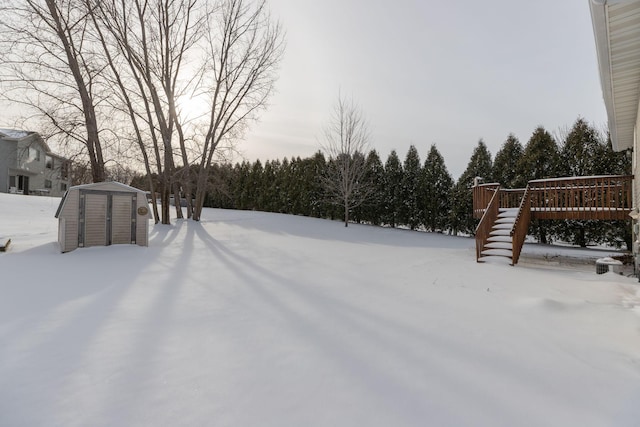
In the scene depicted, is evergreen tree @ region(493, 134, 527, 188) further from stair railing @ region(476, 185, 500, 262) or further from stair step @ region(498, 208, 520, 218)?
stair railing @ region(476, 185, 500, 262)

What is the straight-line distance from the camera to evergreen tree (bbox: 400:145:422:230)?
1948 centimetres

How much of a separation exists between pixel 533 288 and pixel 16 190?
3530cm

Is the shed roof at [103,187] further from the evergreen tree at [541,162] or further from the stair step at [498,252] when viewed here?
the evergreen tree at [541,162]

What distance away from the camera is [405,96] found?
10977 millimetres

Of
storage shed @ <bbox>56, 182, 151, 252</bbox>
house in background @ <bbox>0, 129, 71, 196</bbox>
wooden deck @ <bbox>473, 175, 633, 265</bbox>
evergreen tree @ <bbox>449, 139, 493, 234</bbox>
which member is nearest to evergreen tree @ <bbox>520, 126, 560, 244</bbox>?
evergreen tree @ <bbox>449, 139, 493, 234</bbox>

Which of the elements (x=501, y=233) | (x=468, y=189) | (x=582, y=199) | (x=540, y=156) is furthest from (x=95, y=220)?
(x=540, y=156)

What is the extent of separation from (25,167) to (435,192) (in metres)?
33.8

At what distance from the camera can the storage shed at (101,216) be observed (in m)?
7.68

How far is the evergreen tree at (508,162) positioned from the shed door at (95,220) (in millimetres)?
18331

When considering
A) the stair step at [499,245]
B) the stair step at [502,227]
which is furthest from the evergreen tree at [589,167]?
the stair step at [499,245]

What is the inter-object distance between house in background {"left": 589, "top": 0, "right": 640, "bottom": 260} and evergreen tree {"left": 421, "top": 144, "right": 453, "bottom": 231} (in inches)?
441

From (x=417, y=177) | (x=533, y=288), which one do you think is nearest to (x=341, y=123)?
(x=417, y=177)

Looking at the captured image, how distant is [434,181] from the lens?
19.1m

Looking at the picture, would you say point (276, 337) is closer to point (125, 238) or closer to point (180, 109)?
point (125, 238)
